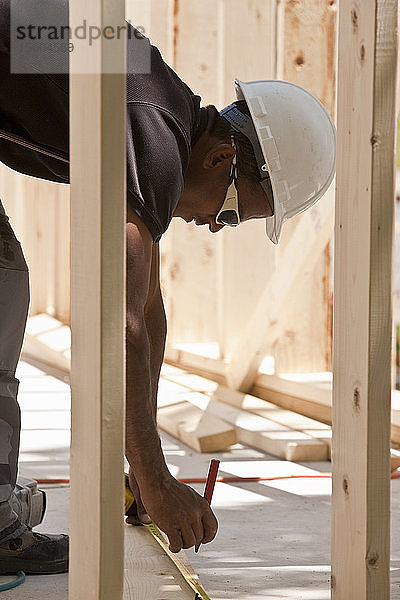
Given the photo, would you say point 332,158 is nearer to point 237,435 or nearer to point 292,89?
point 292,89

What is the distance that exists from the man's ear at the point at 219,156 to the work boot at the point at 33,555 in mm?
1089

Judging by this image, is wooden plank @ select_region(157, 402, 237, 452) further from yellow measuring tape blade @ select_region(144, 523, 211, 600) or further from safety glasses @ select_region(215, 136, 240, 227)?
safety glasses @ select_region(215, 136, 240, 227)

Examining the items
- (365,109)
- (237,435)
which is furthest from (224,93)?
(365,109)

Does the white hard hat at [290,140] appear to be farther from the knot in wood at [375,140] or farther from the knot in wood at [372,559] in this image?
the knot in wood at [372,559]

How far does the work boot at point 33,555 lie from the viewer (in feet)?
8.06

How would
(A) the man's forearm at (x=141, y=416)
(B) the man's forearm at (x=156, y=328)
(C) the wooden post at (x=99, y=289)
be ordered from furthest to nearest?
(B) the man's forearm at (x=156, y=328), (A) the man's forearm at (x=141, y=416), (C) the wooden post at (x=99, y=289)

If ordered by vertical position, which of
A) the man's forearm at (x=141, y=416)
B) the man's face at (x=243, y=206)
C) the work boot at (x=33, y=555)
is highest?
the man's face at (x=243, y=206)

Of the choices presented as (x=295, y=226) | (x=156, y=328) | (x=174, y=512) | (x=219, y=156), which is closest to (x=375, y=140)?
(x=219, y=156)

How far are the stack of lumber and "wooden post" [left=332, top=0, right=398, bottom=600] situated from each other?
6.69 ft

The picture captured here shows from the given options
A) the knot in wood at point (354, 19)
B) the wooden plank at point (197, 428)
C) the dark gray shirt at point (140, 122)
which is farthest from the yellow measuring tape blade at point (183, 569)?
the knot in wood at point (354, 19)

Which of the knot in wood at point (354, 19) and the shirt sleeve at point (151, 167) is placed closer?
the knot in wood at point (354, 19)

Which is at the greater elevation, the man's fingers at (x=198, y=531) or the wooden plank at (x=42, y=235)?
the wooden plank at (x=42, y=235)

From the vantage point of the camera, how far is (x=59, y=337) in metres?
7.60

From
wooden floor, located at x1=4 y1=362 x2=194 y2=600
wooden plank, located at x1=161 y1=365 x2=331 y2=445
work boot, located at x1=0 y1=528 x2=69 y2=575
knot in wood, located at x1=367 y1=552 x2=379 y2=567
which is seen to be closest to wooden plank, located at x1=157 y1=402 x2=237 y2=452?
wooden plank, located at x1=161 y1=365 x2=331 y2=445
